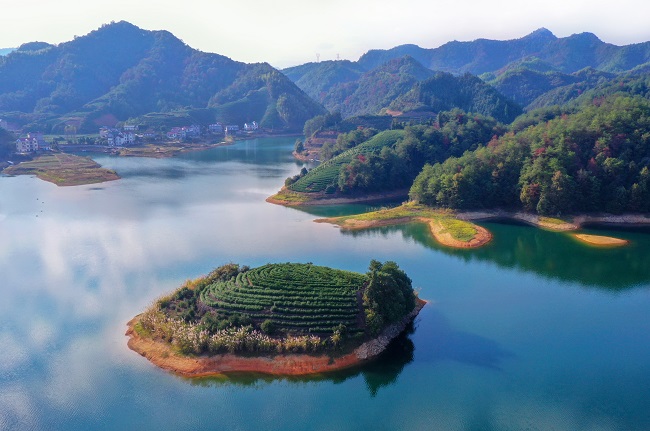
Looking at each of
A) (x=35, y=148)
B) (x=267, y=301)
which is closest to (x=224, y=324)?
(x=267, y=301)

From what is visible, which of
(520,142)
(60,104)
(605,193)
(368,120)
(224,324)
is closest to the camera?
(224,324)

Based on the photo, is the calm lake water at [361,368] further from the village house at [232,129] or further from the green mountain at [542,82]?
the green mountain at [542,82]

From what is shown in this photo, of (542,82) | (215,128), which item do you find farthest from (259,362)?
(542,82)

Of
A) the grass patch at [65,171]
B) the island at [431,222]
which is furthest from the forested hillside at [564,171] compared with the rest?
the grass patch at [65,171]

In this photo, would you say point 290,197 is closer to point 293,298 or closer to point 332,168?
point 332,168

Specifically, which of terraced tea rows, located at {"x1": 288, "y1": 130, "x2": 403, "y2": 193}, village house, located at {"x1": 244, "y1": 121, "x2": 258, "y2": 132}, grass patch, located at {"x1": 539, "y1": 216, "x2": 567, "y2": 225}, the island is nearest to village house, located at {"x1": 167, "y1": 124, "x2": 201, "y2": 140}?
village house, located at {"x1": 244, "y1": 121, "x2": 258, "y2": 132}

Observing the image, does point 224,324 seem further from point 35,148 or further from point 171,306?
point 35,148

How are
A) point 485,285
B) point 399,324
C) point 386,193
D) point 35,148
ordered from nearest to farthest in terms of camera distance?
point 399,324
point 485,285
point 386,193
point 35,148

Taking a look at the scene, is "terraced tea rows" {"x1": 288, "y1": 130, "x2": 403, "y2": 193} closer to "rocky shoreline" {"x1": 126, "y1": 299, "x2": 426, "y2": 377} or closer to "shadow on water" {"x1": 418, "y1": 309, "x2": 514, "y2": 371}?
"shadow on water" {"x1": 418, "y1": 309, "x2": 514, "y2": 371}
